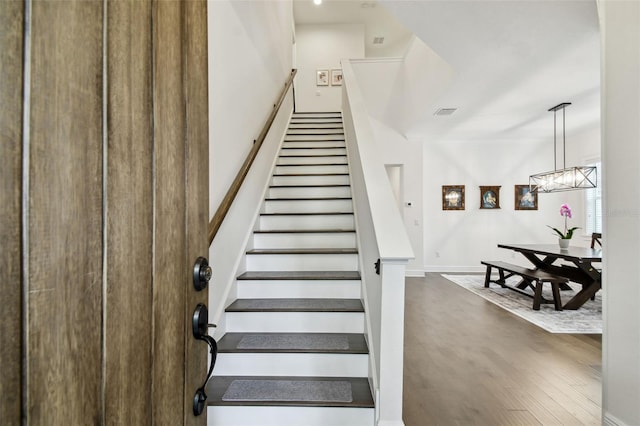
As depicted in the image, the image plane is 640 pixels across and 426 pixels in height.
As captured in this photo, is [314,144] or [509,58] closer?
[509,58]

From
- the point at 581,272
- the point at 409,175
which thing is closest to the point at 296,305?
the point at 581,272

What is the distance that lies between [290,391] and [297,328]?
0.45 m

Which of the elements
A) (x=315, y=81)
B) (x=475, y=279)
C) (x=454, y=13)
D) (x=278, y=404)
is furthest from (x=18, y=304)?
(x=315, y=81)

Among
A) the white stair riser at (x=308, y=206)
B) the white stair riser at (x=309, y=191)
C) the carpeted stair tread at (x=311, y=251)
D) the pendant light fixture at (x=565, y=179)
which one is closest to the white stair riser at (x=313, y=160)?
the white stair riser at (x=309, y=191)

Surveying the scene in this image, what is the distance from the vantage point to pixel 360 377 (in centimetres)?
180

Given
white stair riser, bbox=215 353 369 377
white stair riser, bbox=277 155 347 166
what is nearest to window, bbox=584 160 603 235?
white stair riser, bbox=277 155 347 166

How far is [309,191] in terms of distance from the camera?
345cm

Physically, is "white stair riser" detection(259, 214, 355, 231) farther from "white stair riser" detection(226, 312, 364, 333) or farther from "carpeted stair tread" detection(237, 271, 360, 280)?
"white stair riser" detection(226, 312, 364, 333)

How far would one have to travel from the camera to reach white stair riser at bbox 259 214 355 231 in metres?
3.03

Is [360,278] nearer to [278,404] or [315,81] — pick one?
[278,404]

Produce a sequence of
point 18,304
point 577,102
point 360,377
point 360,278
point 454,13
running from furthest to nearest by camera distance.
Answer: point 577,102
point 454,13
point 360,278
point 360,377
point 18,304

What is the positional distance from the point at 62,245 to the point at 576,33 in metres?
3.80

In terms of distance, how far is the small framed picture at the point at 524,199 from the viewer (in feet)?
21.9

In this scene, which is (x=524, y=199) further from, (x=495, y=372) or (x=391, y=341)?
(x=391, y=341)
